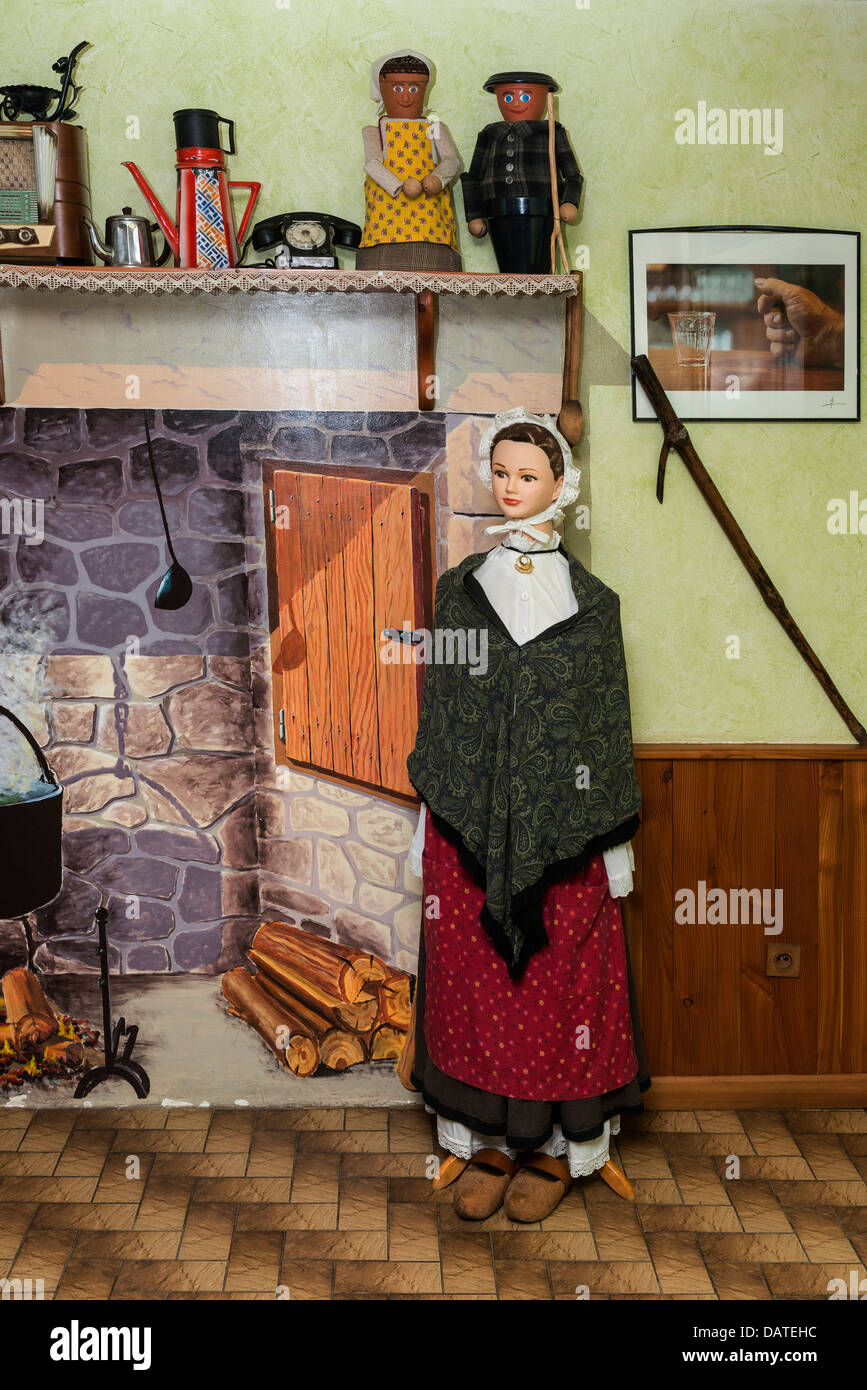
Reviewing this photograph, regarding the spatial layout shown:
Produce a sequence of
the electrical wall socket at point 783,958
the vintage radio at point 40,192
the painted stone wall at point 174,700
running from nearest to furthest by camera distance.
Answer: the vintage radio at point 40,192 → the painted stone wall at point 174,700 → the electrical wall socket at point 783,958

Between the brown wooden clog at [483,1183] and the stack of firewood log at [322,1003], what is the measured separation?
429 mm

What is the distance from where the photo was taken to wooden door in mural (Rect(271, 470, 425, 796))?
2.83 meters

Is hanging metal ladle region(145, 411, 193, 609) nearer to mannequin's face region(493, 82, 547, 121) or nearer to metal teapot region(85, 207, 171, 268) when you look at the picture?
metal teapot region(85, 207, 171, 268)

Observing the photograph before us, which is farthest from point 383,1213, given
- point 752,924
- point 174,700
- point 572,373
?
point 572,373

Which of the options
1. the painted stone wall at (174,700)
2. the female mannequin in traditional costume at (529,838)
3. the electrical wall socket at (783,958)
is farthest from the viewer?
the electrical wall socket at (783,958)

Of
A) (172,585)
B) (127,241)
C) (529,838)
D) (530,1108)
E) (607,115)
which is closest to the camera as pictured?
(529,838)

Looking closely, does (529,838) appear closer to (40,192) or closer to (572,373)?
(572,373)

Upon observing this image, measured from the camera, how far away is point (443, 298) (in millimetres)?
2789

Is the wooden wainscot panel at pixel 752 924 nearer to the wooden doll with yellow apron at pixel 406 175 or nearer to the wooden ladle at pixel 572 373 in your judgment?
the wooden ladle at pixel 572 373

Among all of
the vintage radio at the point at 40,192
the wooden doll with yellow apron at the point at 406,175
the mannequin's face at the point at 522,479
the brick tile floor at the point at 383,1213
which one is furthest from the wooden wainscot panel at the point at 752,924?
the vintage radio at the point at 40,192

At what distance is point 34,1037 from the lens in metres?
3.00

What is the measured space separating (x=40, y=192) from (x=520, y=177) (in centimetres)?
105

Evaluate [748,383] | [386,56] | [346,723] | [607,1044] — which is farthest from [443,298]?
[607,1044]

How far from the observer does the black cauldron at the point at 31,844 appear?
9.43 ft
